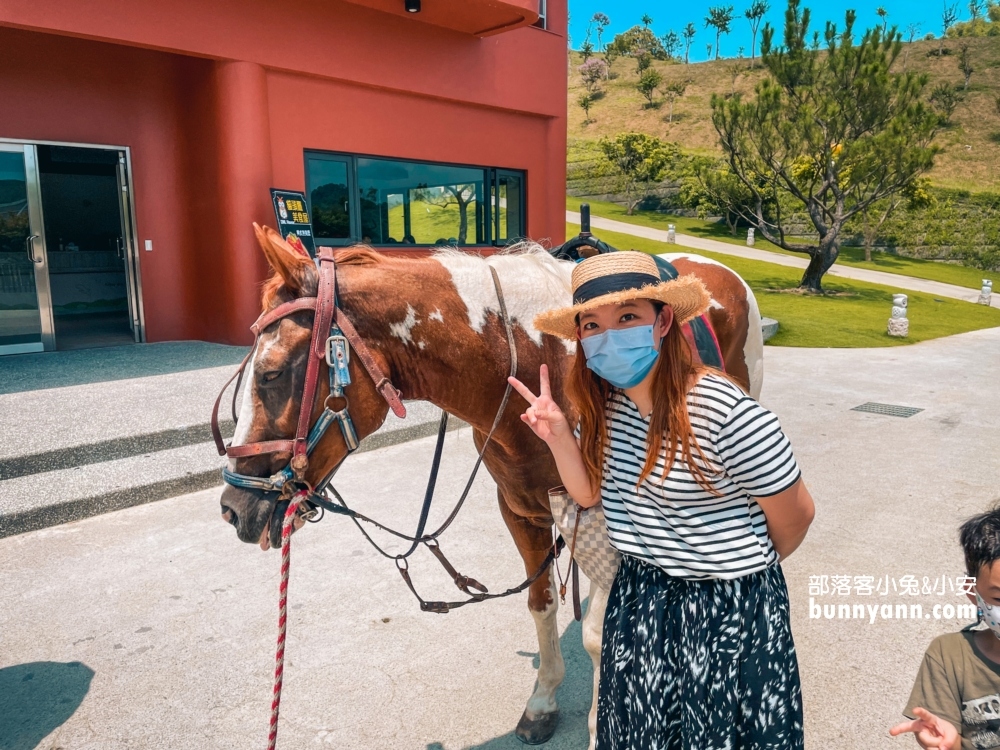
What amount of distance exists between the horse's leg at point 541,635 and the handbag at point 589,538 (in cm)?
66

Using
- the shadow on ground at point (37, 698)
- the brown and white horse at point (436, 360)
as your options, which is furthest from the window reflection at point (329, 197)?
the brown and white horse at point (436, 360)

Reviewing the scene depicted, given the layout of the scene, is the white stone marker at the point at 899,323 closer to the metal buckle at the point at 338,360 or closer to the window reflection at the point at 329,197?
the window reflection at the point at 329,197

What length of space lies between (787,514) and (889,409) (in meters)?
7.71

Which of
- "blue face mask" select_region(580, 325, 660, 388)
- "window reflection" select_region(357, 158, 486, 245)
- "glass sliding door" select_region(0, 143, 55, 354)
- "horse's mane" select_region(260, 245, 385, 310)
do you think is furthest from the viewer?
"window reflection" select_region(357, 158, 486, 245)

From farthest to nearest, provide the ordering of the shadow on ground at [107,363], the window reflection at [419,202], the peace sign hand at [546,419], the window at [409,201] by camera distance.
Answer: the window reflection at [419,202] < the window at [409,201] < the shadow on ground at [107,363] < the peace sign hand at [546,419]

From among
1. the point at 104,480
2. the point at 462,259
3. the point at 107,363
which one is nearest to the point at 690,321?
the point at 462,259

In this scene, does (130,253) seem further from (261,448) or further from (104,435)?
(261,448)

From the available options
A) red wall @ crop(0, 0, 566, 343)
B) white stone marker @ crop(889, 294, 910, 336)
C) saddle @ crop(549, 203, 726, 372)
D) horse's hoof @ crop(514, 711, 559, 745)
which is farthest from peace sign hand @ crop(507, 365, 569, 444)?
white stone marker @ crop(889, 294, 910, 336)

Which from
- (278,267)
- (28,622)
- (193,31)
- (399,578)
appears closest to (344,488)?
(399,578)

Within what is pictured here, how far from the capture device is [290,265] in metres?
1.95

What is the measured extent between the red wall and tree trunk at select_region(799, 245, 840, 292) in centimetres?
1468

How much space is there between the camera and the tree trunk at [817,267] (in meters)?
21.5

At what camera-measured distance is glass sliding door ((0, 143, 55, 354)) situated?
8508 mm

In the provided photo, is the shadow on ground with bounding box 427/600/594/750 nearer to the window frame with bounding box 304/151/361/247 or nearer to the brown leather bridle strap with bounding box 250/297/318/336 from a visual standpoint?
the brown leather bridle strap with bounding box 250/297/318/336
